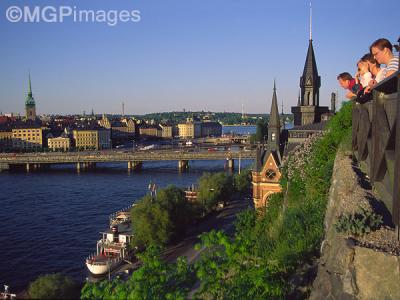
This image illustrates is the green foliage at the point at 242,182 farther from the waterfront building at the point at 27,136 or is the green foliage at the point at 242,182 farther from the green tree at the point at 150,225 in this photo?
the waterfront building at the point at 27,136

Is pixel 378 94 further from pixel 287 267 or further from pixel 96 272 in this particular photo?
pixel 96 272

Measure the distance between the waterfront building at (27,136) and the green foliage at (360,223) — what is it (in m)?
115

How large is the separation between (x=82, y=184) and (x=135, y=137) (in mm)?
99021

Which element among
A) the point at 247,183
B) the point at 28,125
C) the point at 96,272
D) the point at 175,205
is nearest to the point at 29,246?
the point at 96,272

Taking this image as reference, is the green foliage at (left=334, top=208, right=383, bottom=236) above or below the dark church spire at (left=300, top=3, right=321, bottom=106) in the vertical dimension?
below

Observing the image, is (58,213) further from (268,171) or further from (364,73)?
(364,73)

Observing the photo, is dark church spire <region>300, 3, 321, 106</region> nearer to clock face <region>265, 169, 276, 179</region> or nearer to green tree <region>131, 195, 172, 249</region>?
clock face <region>265, 169, 276, 179</region>

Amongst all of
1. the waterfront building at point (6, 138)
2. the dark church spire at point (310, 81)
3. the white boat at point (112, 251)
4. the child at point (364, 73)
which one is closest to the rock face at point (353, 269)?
the child at point (364, 73)

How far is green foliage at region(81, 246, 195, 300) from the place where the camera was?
4031 mm

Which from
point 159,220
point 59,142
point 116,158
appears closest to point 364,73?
point 159,220

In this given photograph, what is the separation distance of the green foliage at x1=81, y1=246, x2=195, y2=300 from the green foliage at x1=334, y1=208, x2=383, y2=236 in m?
2.05

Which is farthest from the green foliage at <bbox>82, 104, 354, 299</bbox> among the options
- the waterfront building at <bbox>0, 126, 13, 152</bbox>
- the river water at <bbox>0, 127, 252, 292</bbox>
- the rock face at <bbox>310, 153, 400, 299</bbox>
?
the waterfront building at <bbox>0, 126, 13, 152</bbox>

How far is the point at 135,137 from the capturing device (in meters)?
157

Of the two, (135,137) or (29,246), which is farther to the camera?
(135,137)
